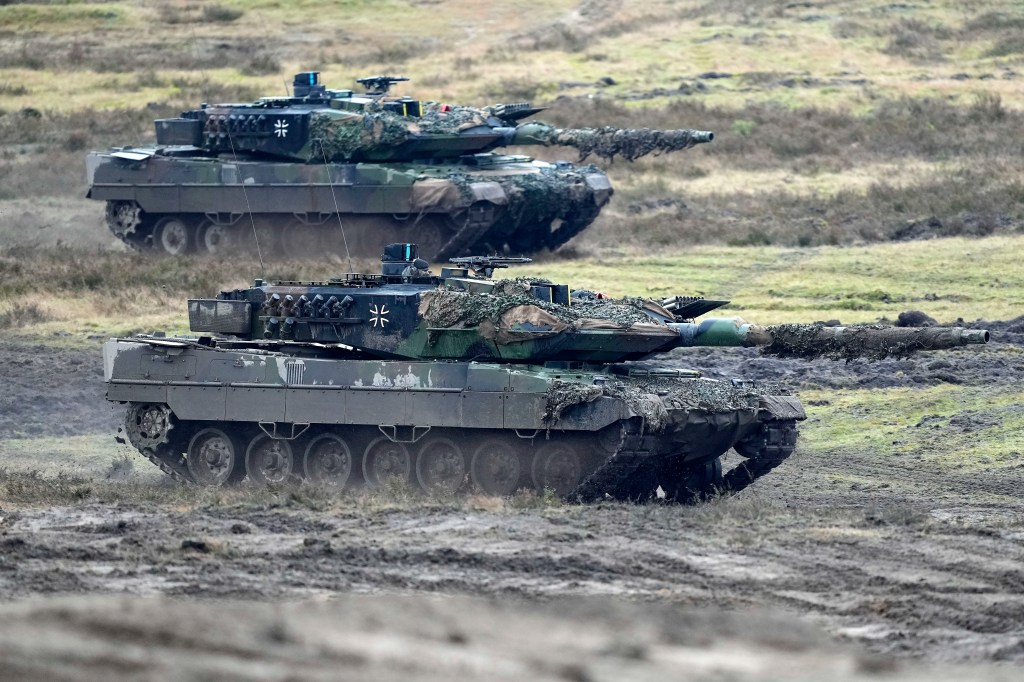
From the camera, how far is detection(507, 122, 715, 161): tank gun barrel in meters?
28.6

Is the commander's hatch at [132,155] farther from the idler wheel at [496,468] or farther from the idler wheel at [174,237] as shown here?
the idler wheel at [496,468]

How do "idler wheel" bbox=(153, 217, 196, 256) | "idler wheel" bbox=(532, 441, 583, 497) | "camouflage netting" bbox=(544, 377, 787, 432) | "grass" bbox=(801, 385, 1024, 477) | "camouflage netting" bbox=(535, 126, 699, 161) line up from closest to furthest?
"camouflage netting" bbox=(544, 377, 787, 432) → "idler wheel" bbox=(532, 441, 583, 497) → "grass" bbox=(801, 385, 1024, 477) → "camouflage netting" bbox=(535, 126, 699, 161) → "idler wheel" bbox=(153, 217, 196, 256)

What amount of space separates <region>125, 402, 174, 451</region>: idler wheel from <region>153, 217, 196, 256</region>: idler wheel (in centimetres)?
1340

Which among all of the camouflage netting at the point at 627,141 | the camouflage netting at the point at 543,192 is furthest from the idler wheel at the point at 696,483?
the camouflage netting at the point at 543,192

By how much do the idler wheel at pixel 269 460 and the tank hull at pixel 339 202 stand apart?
1175 centimetres

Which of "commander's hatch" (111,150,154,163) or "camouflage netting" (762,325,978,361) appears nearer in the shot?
"camouflage netting" (762,325,978,361)

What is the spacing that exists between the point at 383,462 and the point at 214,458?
6.08 ft

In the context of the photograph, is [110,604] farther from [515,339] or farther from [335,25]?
[335,25]

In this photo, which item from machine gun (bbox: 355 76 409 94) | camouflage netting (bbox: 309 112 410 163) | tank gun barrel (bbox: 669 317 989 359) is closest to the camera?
tank gun barrel (bbox: 669 317 989 359)

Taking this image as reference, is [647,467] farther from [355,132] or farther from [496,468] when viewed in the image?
[355,132]

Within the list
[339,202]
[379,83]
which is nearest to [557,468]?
[339,202]

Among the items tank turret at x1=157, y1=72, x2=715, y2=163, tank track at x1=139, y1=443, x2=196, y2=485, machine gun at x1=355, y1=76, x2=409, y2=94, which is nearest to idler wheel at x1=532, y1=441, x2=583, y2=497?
tank track at x1=139, y1=443, x2=196, y2=485

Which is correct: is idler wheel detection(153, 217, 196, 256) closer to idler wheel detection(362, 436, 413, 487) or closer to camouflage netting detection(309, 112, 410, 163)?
camouflage netting detection(309, 112, 410, 163)

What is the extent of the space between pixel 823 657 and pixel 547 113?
1395 inches
